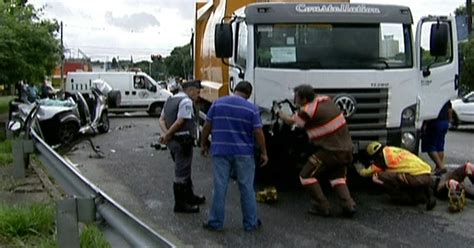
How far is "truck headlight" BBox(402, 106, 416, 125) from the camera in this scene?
940cm

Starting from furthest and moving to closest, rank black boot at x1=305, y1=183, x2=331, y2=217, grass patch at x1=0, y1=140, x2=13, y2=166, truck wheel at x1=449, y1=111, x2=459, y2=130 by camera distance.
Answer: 1. truck wheel at x1=449, y1=111, x2=459, y2=130
2. grass patch at x1=0, y1=140, x2=13, y2=166
3. black boot at x1=305, y1=183, x2=331, y2=217

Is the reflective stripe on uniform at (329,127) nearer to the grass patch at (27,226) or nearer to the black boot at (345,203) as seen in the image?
the black boot at (345,203)

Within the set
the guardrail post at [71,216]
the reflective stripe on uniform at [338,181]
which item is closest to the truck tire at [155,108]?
the reflective stripe on uniform at [338,181]

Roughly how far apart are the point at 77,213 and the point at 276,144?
16.5 ft

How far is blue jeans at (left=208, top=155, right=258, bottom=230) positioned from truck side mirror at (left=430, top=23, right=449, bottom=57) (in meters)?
3.63

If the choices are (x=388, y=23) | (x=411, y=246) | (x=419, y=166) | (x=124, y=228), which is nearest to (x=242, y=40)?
(x=388, y=23)

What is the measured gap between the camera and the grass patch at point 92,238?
589 cm

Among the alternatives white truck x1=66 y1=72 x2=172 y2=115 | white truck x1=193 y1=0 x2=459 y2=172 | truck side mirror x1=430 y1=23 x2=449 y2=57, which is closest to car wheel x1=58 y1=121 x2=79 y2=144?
white truck x1=193 y1=0 x2=459 y2=172

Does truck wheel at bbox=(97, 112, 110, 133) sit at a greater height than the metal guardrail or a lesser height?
lesser

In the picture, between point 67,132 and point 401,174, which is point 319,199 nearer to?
point 401,174

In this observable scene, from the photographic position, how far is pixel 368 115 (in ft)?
30.3

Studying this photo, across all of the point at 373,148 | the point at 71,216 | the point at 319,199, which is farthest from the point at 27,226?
the point at 373,148

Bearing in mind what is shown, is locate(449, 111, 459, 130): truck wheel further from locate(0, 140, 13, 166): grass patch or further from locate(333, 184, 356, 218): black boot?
locate(333, 184, 356, 218): black boot

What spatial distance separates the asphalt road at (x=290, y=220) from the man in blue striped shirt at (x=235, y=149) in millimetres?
279
